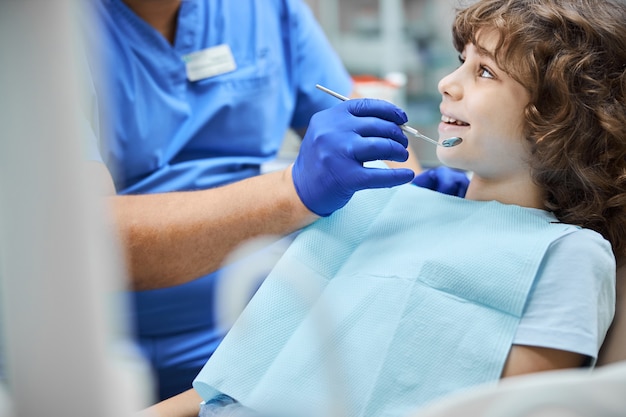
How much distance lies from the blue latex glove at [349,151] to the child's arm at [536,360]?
0.86ft

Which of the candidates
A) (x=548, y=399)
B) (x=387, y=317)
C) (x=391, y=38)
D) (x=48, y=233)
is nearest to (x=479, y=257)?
(x=387, y=317)

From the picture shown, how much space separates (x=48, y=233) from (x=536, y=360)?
0.61 metres

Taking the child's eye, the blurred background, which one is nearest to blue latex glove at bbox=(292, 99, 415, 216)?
the child's eye

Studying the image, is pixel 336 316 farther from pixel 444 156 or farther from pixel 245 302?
pixel 444 156

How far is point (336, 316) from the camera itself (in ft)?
2.86

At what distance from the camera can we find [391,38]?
331cm

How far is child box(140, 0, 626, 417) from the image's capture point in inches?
31.8

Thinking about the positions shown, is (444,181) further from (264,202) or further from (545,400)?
(545,400)

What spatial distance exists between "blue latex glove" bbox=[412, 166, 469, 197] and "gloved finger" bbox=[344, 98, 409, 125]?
0.23 metres

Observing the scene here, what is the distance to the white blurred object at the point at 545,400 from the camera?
473 millimetres

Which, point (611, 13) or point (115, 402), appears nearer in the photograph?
point (115, 402)

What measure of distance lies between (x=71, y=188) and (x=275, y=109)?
1018 millimetres

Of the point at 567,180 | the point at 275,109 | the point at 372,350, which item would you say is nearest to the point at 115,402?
the point at 372,350

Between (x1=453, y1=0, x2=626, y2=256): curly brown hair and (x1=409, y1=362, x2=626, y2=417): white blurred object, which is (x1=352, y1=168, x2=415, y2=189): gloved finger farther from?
(x1=409, y1=362, x2=626, y2=417): white blurred object
